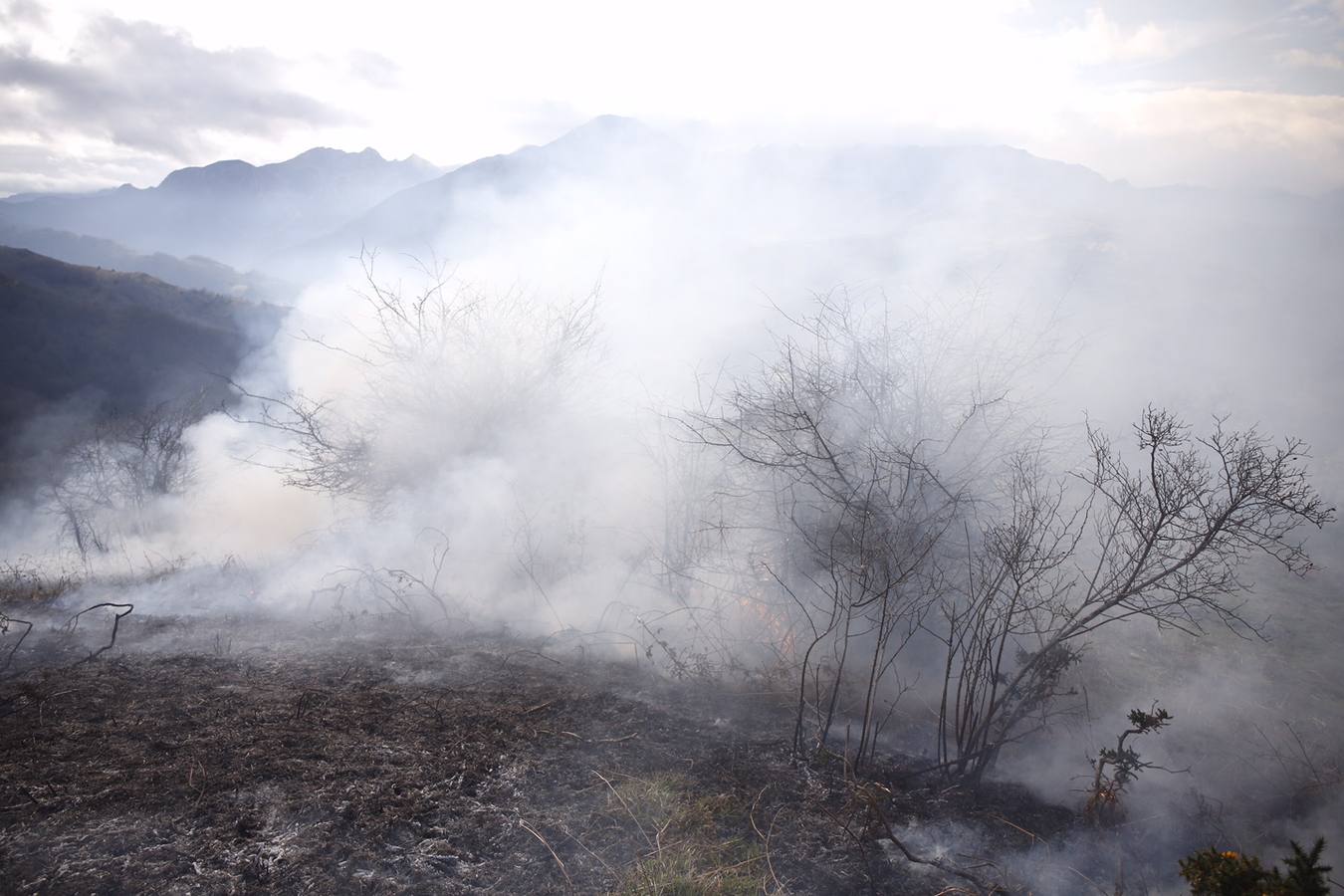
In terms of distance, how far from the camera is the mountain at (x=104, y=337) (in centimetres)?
2681

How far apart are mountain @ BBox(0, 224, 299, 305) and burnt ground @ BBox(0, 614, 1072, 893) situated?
44483mm

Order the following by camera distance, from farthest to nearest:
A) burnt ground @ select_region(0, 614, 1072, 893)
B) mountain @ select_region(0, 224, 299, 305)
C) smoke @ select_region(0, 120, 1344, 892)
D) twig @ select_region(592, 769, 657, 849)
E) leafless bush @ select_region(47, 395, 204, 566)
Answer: mountain @ select_region(0, 224, 299, 305), leafless bush @ select_region(47, 395, 204, 566), smoke @ select_region(0, 120, 1344, 892), twig @ select_region(592, 769, 657, 849), burnt ground @ select_region(0, 614, 1072, 893)

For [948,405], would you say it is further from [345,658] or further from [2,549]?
[2,549]

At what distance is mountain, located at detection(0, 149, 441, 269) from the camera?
233 feet

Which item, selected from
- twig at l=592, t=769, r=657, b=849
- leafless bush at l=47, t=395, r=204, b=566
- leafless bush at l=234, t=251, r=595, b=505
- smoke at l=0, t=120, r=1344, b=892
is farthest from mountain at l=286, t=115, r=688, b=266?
twig at l=592, t=769, r=657, b=849

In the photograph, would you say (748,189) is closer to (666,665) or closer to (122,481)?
(122,481)

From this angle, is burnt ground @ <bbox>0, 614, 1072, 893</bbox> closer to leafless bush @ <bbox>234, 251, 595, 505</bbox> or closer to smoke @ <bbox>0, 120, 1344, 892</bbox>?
smoke @ <bbox>0, 120, 1344, 892</bbox>

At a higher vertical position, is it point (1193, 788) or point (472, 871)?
point (1193, 788)

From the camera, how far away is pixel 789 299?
1883 centimetres

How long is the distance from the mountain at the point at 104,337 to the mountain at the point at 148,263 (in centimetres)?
1011

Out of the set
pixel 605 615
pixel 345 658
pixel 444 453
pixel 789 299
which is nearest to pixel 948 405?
pixel 605 615

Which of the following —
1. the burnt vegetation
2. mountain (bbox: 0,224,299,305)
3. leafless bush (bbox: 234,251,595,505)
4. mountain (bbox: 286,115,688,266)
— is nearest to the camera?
the burnt vegetation

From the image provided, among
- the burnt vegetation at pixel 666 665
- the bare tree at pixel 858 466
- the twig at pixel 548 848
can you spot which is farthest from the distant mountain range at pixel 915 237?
the twig at pixel 548 848

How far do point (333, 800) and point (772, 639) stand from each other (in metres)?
3.98
